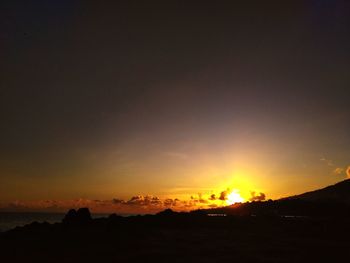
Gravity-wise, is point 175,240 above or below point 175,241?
above

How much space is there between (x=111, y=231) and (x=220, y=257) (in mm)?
16614

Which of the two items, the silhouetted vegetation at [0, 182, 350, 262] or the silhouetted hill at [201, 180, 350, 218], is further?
the silhouetted hill at [201, 180, 350, 218]

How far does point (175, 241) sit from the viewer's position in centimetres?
3541

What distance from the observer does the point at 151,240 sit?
35625mm

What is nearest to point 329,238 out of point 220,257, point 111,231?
point 220,257

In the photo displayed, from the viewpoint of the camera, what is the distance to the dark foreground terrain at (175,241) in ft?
91.6

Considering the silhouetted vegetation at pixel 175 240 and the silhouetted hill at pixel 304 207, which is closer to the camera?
the silhouetted vegetation at pixel 175 240

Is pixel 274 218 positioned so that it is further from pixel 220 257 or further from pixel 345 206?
pixel 220 257

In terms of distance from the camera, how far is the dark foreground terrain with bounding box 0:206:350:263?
27.9 meters

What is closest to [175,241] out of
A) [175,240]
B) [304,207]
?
[175,240]

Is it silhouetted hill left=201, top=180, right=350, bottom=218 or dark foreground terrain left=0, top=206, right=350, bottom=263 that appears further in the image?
silhouetted hill left=201, top=180, right=350, bottom=218

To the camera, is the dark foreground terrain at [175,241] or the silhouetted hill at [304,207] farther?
the silhouetted hill at [304,207]

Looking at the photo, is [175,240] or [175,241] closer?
[175,241]

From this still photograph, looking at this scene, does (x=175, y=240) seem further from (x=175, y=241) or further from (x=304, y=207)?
(x=304, y=207)
